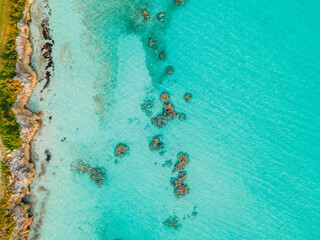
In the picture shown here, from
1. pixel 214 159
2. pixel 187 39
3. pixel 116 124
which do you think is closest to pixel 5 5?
pixel 116 124

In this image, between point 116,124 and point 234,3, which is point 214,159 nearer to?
point 116,124

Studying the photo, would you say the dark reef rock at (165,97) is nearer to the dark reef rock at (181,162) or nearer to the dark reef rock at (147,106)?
the dark reef rock at (147,106)

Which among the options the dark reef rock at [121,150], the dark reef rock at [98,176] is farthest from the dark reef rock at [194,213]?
the dark reef rock at [98,176]

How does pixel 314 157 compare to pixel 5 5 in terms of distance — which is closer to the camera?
pixel 5 5

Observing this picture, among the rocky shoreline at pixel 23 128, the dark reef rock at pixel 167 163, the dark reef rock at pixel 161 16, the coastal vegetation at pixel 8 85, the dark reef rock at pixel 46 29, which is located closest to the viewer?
the coastal vegetation at pixel 8 85

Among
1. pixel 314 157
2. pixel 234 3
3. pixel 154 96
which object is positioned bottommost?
pixel 154 96

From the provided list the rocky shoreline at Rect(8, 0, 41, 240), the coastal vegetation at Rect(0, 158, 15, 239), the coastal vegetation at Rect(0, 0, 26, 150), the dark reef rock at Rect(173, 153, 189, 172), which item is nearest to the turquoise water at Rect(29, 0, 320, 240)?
the dark reef rock at Rect(173, 153, 189, 172)
